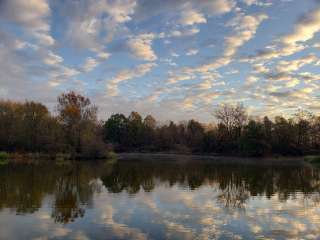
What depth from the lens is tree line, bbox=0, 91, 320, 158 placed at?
65.0m

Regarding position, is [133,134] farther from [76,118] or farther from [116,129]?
[76,118]

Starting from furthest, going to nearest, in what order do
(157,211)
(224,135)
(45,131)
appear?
(224,135)
(45,131)
(157,211)

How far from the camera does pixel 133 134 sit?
104 meters

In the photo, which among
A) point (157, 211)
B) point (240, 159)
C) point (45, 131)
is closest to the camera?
point (157, 211)

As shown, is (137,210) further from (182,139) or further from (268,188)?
(182,139)

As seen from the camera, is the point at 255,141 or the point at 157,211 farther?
the point at 255,141

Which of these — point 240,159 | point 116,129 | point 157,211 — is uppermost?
point 116,129

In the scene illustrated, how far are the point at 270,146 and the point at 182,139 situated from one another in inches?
1335

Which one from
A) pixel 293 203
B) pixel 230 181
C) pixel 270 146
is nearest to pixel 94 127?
pixel 270 146

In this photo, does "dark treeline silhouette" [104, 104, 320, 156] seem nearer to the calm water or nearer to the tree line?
the tree line

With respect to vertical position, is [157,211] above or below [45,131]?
below

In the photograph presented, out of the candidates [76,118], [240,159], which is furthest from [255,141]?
[76,118]

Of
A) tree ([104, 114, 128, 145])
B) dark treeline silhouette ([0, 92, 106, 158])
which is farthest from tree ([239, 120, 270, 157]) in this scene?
tree ([104, 114, 128, 145])

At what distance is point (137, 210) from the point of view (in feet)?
53.5
